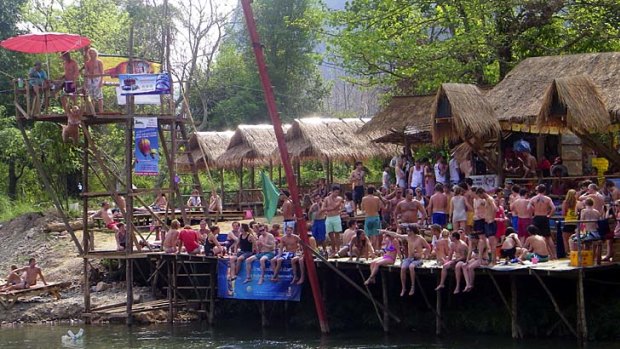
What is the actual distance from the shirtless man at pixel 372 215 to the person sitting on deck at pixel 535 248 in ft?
12.5

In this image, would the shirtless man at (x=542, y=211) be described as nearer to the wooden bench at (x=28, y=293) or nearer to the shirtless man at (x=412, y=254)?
the shirtless man at (x=412, y=254)

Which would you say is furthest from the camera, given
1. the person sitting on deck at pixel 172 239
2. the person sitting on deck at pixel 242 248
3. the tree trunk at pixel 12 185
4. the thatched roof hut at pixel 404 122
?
the tree trunk at pixel 12 185

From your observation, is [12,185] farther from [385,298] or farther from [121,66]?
[385,298]

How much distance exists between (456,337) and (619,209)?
4.51m

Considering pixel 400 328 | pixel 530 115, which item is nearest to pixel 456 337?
pixel 400 328

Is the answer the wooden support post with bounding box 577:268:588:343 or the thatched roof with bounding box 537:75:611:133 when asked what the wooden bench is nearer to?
the thatched roof with bounding box 537:75:611:133

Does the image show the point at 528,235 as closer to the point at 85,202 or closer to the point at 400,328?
the point at 400,328

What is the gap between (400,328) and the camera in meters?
24.5

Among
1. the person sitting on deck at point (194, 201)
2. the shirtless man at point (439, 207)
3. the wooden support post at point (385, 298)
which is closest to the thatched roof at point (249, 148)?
the person sitting on deck at point (194, 201)

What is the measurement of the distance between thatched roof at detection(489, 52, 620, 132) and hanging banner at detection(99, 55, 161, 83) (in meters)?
8.62

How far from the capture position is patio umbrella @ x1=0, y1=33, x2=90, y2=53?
1059 inches

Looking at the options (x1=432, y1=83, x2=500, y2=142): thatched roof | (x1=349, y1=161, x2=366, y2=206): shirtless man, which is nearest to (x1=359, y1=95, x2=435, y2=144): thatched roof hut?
(x1=349, y1=161, x2=366, y2=206): shirtless man

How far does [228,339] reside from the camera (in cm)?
2519

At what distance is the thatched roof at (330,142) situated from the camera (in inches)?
1362
